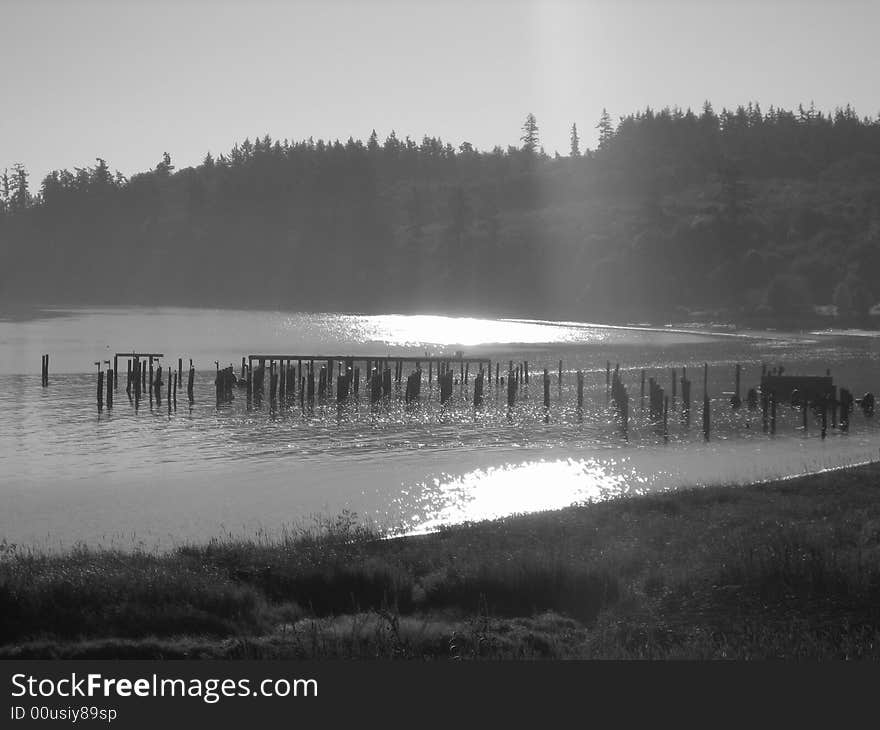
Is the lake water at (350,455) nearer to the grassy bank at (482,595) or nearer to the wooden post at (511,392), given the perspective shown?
the wooden post at (511,392)

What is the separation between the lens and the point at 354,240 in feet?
631

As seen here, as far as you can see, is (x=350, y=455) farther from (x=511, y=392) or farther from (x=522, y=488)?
(x=511, y=392)

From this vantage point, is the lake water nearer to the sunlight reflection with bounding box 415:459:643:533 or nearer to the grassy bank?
the sunlight reflection with bounding box 415:459:643:533

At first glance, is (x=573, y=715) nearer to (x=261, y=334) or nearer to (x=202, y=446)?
(x=202, y=446)

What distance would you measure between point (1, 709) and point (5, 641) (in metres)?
3.75

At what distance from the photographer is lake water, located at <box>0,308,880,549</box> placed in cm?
2669

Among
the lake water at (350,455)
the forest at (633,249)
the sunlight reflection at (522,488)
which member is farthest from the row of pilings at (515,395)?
the forest at (633,249)

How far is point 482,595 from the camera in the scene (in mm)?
15531

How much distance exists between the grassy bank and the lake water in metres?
5.83

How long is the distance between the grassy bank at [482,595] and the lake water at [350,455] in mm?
5827

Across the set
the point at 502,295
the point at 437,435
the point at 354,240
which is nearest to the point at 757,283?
the point at 502,295

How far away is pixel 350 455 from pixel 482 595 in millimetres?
21339

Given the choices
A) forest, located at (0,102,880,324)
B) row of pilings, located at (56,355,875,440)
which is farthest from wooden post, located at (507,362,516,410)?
forest, located at (0,102,880,324)

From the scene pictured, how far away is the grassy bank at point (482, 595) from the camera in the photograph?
12820 millimetres
